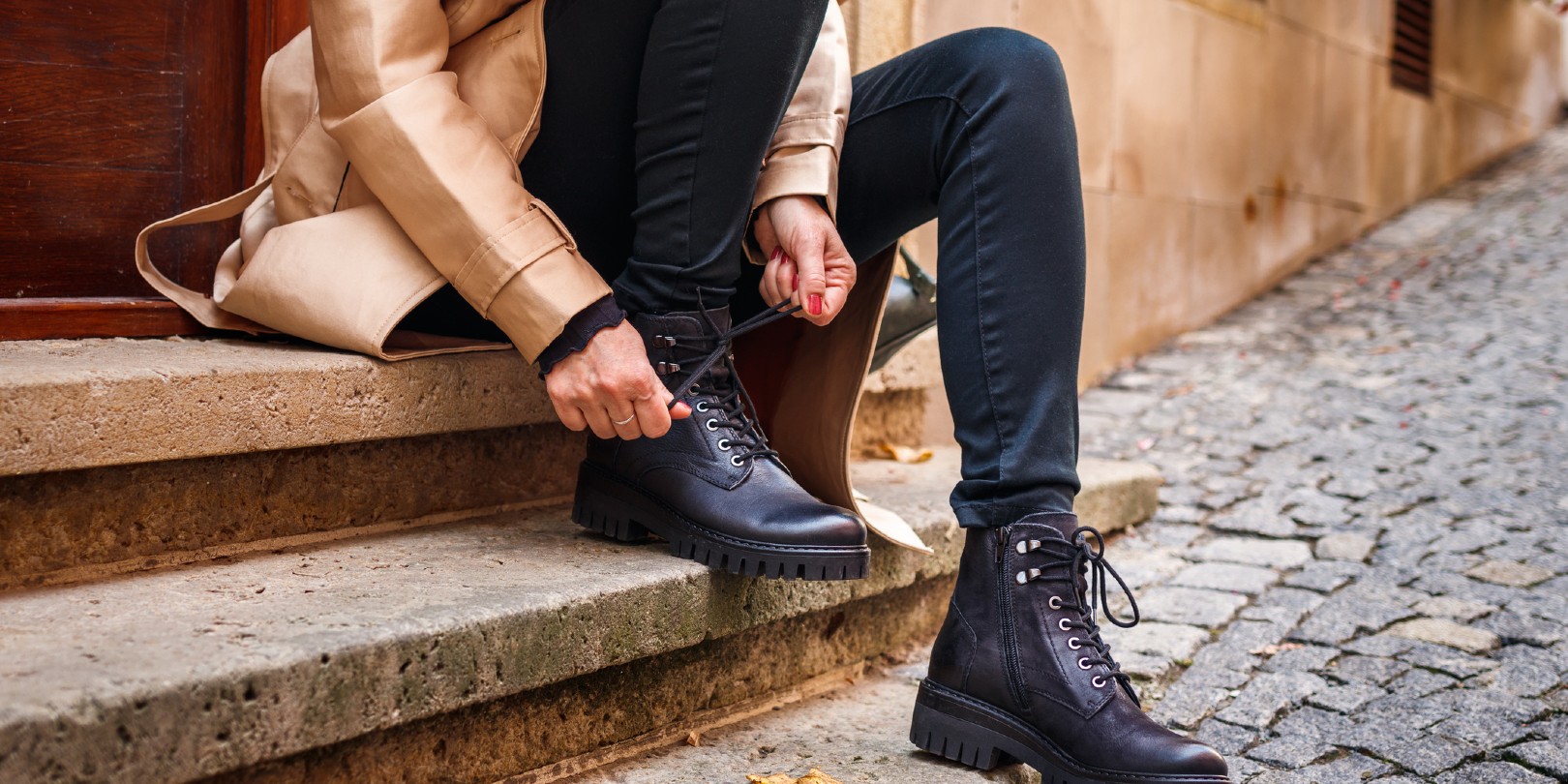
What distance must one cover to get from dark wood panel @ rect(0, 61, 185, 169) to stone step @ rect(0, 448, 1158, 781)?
36.1 inches

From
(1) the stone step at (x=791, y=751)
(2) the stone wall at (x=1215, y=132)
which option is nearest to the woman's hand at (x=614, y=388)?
(1) the stone step at (x=791, y=751)

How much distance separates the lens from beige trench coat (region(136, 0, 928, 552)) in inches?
64.4

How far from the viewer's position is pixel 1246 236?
614 cm

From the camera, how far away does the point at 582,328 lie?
166 cm

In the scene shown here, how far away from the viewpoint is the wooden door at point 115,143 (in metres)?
2.05

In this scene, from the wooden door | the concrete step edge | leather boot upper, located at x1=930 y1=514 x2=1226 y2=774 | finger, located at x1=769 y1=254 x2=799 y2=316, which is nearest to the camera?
the concrete step edge

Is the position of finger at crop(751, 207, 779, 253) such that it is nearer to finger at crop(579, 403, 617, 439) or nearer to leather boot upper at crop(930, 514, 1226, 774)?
finger at crop(579, 403, 617, 439)

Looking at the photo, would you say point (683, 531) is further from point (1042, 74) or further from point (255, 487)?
point (1042, 74)

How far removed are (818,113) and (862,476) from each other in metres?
1.08

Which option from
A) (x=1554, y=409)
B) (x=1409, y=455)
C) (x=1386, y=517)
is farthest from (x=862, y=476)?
(x=1554, y=409)

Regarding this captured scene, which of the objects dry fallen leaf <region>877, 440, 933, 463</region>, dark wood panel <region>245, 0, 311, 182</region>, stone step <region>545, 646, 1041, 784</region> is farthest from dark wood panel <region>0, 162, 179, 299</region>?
dry fallen leaf <region>877, 440, 933, 463</region>

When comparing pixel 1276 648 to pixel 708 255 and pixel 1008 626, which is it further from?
pixel 708 255

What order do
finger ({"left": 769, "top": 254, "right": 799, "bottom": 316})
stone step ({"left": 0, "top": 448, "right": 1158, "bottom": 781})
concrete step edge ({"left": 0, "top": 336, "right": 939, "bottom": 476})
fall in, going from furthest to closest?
finger ({"left": 769, "top": 254, "right": 799, "bottom": 316}) → concrete step edge ({"left": 0, "top": 336, "right": 939, "bottom": 476}) → stone step ({"left": 0, "top": 448, "right": 1158, "bottom": 781})

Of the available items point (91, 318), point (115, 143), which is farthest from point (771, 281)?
point (115, 143)
